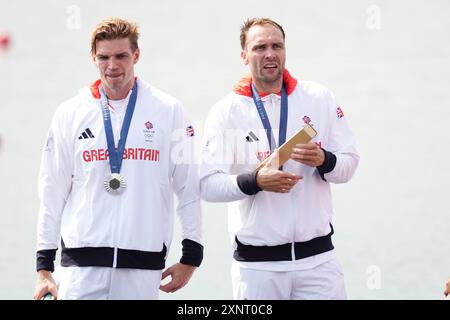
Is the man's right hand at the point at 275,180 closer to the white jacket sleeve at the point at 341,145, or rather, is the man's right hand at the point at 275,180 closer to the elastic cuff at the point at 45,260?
the white jacket sleeve at the point at 341,145

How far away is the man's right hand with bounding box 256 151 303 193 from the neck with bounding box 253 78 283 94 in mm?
422

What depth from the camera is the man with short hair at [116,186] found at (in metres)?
3.27

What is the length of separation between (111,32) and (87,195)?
0.68 metres

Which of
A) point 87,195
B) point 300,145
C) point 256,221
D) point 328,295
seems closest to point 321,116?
point 300,145

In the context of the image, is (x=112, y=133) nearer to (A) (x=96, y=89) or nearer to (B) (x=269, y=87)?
(A) (x=96, y=89)

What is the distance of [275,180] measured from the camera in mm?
3248

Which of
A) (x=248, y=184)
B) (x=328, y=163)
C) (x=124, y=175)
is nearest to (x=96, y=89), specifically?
(x=124, y=175)

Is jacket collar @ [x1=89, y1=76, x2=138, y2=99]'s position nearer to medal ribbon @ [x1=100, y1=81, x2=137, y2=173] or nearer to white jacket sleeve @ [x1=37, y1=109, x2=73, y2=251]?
medal ribbon @ [x1=100, y1=81, x2=137, y2=173]

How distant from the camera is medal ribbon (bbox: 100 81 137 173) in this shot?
3.29 m

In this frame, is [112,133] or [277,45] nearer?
[112,133]

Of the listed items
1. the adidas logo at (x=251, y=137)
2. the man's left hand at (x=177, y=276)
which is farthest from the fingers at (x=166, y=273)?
the adidas logo at (x=251, y=137)

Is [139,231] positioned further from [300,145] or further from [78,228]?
[300,145]

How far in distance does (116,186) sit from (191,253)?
0.43m

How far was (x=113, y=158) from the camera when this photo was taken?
10.8 feet
